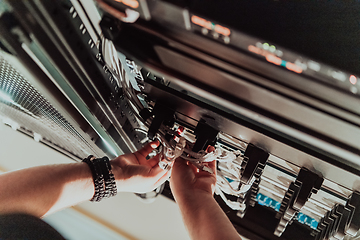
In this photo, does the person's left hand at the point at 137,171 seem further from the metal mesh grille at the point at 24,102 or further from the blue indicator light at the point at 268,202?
the blue indicator light at the point at 268,202

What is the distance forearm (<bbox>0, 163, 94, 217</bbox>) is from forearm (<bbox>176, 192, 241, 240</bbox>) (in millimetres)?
284

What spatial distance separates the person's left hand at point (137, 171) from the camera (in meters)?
0.77

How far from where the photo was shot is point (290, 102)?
1.26ft

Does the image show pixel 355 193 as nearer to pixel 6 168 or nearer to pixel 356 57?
pixel 356 57

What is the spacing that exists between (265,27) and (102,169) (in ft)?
1.89

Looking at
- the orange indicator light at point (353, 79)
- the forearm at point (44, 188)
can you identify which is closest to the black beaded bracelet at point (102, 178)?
the forearm at point (44, 188)

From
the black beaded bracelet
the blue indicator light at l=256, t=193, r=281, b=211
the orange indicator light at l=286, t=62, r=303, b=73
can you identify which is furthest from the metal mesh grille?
the blue indicator light at l=256, t=193, r=281, b=211

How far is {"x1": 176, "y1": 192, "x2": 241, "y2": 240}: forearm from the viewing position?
0.57 m

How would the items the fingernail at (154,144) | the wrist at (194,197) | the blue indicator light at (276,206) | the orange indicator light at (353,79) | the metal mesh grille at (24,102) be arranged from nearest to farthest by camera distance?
the orange indicator light at (353,79) < the metal mesh grille at (24,102) < the wrist at (194,197) < the fingernail at (154,144) < the blue indicator light at (276,206)

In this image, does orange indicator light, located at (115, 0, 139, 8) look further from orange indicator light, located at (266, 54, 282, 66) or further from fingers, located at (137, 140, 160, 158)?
fingers, located at (137, 140, 160, 158)

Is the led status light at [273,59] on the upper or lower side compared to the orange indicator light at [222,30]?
upper

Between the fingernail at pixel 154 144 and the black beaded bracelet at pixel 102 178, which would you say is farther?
the fingernail at pixel 154 144

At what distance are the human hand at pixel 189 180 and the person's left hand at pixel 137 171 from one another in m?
0.07

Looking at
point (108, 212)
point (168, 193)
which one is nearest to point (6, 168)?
point (108, 212)
